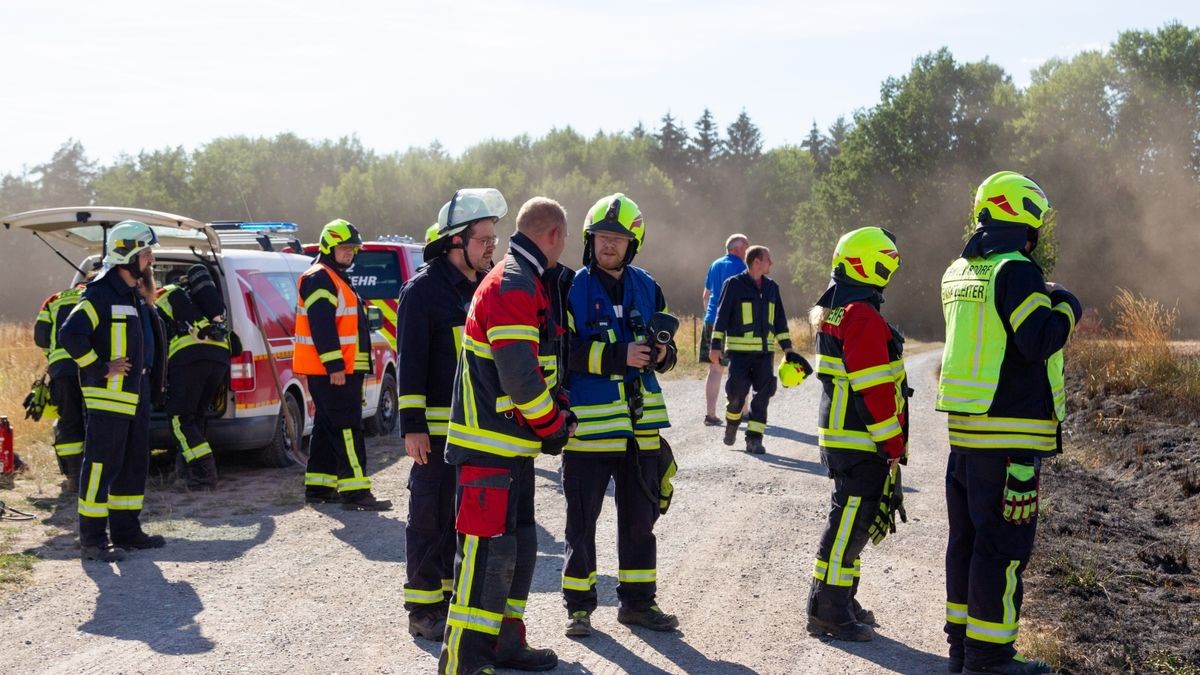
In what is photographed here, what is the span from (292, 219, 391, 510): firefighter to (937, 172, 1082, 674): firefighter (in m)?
4.78

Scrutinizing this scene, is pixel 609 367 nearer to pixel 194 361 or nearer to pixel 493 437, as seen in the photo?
pixel 493 437

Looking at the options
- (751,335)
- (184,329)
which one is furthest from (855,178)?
(184,329)

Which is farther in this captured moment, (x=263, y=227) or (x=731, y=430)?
(x=263, y=227)

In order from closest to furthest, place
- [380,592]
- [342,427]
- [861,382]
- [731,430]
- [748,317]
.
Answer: [861,382], [380,592], [342,427], [748,317], [731,430]

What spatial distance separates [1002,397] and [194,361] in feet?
21.8

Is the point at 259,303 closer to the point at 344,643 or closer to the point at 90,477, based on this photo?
the point at 90,477

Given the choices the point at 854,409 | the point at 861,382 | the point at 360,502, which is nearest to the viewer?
the point at 861,382

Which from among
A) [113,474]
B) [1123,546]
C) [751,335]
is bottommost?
[1123,546]

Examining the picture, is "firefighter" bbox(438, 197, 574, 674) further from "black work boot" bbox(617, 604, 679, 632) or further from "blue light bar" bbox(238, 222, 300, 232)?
"blue light bar" bbox(238, 222, 300, 232)

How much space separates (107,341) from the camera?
7133mm

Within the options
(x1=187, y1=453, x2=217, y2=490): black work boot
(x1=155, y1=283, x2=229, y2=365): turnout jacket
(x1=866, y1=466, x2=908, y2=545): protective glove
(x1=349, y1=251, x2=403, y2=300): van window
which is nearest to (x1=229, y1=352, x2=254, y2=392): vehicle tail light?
(x1=155, y1=283, x2=229, y2=365): turnout jacket

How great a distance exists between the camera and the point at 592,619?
579 cm

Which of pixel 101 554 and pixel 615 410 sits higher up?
pixel 615 410

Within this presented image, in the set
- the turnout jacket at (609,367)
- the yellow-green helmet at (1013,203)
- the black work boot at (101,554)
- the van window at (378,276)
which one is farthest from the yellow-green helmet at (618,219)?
the van window at (378,276)
